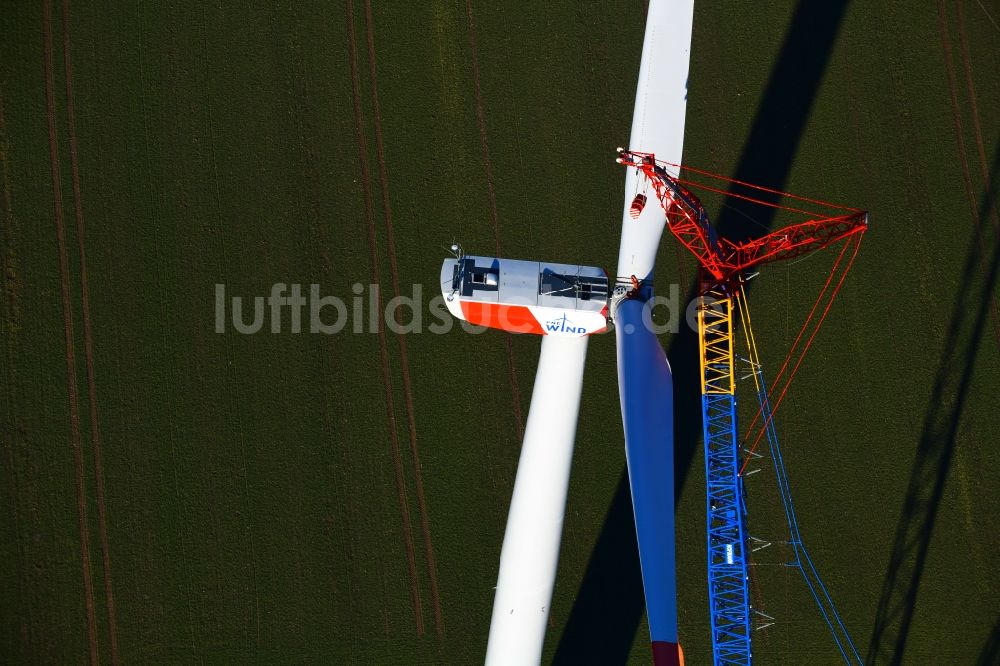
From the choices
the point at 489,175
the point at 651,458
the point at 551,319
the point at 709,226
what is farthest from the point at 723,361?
the point at 489,175

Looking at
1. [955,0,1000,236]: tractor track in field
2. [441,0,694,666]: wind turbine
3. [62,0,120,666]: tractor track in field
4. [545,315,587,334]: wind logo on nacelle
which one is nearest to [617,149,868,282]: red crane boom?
[441,0,694,666]: wind turbine

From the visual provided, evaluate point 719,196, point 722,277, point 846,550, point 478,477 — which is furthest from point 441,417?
point 846,550

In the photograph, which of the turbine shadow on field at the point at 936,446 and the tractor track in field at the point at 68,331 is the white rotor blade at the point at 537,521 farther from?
the tractor track in field at the point at 68,331

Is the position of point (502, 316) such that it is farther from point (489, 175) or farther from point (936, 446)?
point (936, 446)

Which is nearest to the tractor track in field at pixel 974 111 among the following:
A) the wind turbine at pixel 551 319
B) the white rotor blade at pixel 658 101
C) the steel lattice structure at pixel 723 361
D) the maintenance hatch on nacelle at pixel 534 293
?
the steel lattice structure at pixel 723 361

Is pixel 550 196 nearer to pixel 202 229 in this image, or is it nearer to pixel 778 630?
pixel 202 229
